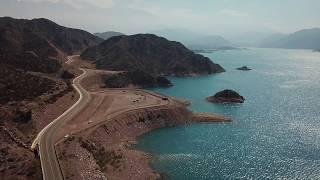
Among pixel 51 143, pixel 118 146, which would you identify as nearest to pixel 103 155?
pixel 118 146

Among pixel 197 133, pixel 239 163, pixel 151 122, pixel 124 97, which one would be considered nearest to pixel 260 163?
pixel 239 163

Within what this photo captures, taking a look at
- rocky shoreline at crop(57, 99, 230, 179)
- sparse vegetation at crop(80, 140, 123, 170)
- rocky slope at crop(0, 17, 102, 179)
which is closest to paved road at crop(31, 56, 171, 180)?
rocky slope at crop(0, 17, 102, 179)

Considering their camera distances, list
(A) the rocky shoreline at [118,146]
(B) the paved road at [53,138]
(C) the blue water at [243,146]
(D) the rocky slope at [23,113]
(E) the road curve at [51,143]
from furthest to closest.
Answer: (C) the blue water at [243,146] → (A) the rocky shoreline at [118,146] → (D) the rocky slope at [23,113] → (B) the paved road at [53,138] → (E) the road curve at [51,143]

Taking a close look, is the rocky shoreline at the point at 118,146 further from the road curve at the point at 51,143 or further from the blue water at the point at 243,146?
the blue water at the point at 243,146

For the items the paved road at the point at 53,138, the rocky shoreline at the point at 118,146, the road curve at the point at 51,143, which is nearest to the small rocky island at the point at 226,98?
the paved road at the point at 53,138

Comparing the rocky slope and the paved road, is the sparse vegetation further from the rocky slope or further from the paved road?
the rocky slope

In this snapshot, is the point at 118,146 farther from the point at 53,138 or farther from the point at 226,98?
the point at 226,98

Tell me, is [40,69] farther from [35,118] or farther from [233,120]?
[233,120]
